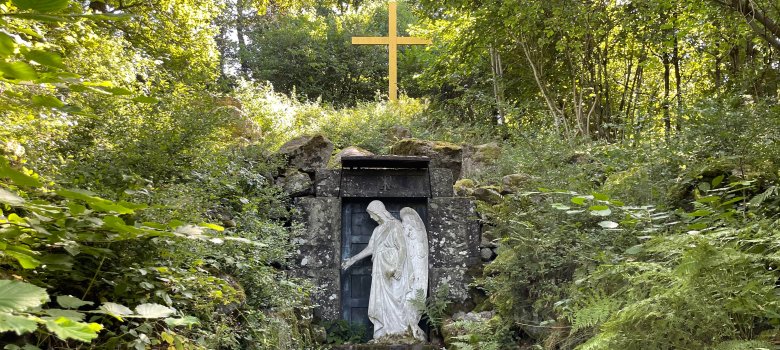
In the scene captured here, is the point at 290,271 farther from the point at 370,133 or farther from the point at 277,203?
the point at 370,133

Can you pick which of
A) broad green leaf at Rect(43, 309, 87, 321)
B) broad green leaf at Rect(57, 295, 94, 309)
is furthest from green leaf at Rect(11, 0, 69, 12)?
broad green leaf at Rect(57, 295, 94, 309)

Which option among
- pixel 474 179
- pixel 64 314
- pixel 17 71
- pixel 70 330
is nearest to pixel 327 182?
pixel 474 179

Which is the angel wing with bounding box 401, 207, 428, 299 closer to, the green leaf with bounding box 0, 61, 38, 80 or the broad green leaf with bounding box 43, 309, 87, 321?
the broad green leaf with bounding box 43, 309, 87, 321

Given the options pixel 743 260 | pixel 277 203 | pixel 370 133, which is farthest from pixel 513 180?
pixel 743 260

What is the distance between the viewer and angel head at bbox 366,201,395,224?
7.71 meters

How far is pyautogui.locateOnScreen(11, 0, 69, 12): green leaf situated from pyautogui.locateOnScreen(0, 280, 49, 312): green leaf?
0.48 m

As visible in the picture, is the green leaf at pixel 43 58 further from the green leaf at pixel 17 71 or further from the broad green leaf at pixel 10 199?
the broad green leaf at pixel 10 199

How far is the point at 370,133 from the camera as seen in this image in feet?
35.8

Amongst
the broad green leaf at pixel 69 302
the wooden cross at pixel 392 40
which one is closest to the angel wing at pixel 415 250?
the wooden cross at pixel 392 40

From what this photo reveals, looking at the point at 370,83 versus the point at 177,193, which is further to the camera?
the point at 370,83

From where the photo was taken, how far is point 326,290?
7.54 m

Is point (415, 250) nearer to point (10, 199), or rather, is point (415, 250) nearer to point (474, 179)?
point (474, 179)

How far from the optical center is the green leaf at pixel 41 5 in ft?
4.16

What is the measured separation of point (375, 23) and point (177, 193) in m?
20.9
